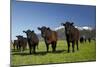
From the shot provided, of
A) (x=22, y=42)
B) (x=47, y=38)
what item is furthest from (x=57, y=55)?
(x=22, y=42)

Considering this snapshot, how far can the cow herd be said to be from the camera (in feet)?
8.05

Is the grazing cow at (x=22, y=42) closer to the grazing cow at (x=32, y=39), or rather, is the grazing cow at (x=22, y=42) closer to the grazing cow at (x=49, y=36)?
the grazing cow at (x=32, y=39)

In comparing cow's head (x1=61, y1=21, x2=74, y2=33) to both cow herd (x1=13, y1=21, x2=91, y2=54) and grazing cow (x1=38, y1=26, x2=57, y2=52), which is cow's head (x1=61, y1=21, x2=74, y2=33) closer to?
cow herd (x1=13, y1=21, x2=91, y2=54)

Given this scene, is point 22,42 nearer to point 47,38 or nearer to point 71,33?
point 47,38

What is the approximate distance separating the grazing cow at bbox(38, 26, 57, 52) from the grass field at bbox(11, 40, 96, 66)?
0.06 meters

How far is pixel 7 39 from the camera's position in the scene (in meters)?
2.37

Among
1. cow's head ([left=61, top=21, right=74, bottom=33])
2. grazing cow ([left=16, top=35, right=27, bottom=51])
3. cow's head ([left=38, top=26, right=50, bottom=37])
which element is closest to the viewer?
grazing cow ([left=16, top=35, right=27, bottom=51])

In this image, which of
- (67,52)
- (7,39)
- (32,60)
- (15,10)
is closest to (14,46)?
(7,39)

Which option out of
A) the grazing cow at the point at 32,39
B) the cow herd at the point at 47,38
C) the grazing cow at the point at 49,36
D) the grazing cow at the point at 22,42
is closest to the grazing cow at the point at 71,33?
the cow herd at the point at 47,38

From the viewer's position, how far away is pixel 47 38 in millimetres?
2592

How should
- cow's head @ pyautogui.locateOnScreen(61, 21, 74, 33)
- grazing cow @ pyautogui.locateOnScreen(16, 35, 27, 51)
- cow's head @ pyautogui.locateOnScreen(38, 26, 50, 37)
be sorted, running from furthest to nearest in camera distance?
cow's head @ pyautogui.locateOnScreen(61, 21, 74, 33) → cow's head @ pyautogui.locateOnScreen(38, 26, 50, 37) → grazing cow @ pyautogui.locateOnScreen(16, 35, 27, 51)

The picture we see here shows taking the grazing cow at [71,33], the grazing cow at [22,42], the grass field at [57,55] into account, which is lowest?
the grass field at [57,55]

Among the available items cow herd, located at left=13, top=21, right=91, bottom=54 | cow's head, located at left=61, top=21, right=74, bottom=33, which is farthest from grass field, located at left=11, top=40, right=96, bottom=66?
cow's head, located at left=61, top=21, right=74, bottom=33

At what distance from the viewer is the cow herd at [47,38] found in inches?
96.6
